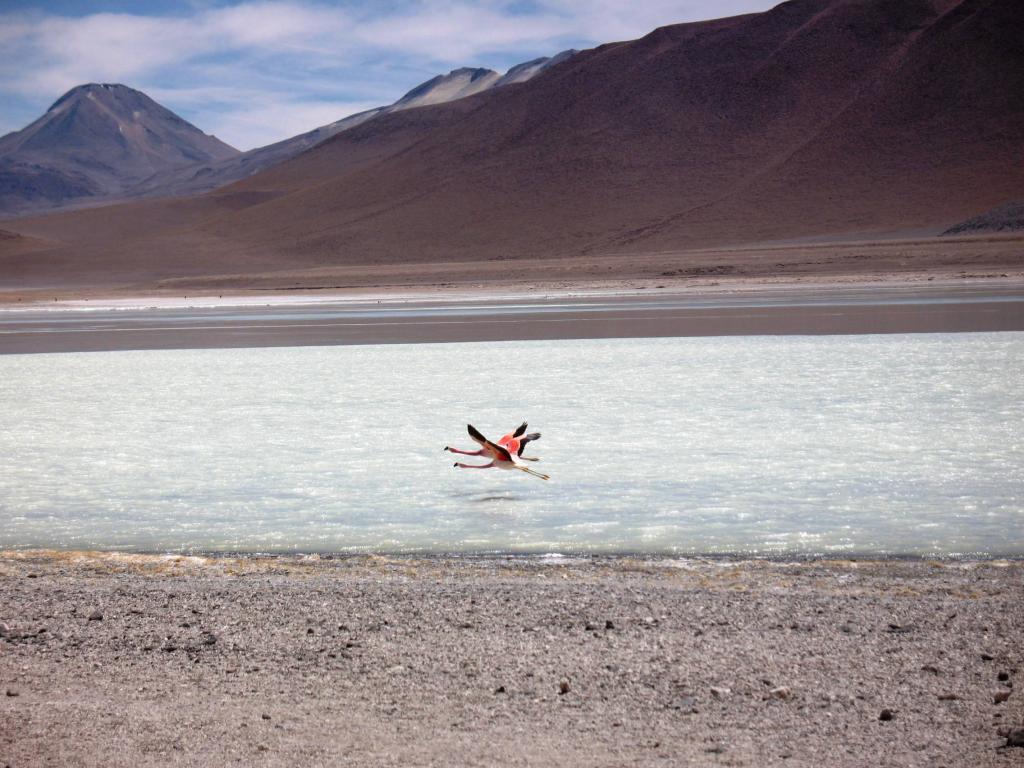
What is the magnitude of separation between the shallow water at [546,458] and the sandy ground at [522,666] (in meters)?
0.79

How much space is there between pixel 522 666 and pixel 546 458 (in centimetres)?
395

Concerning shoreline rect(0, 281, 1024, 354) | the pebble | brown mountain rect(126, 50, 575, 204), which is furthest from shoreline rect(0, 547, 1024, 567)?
brown mountain rect(126, 50, 575, 204)

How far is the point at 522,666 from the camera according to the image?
352 cm

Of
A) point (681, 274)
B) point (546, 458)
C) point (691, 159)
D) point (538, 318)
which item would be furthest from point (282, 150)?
point (546, 458)

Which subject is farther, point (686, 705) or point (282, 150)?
point (282, 150)

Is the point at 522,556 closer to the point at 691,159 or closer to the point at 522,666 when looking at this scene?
the point at 522,666

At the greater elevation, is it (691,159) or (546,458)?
(691,159)

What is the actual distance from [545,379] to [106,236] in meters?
92.8

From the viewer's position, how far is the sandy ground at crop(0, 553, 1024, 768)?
297 centimetres

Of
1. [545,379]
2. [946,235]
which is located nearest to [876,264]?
[946,235]

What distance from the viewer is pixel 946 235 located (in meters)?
46.2

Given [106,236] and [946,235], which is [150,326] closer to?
[946,235]

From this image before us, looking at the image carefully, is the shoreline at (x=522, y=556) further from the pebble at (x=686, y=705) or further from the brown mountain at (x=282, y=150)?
the brown mountain at (x=282, y=150)

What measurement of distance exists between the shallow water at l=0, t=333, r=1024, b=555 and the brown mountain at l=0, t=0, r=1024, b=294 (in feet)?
153
